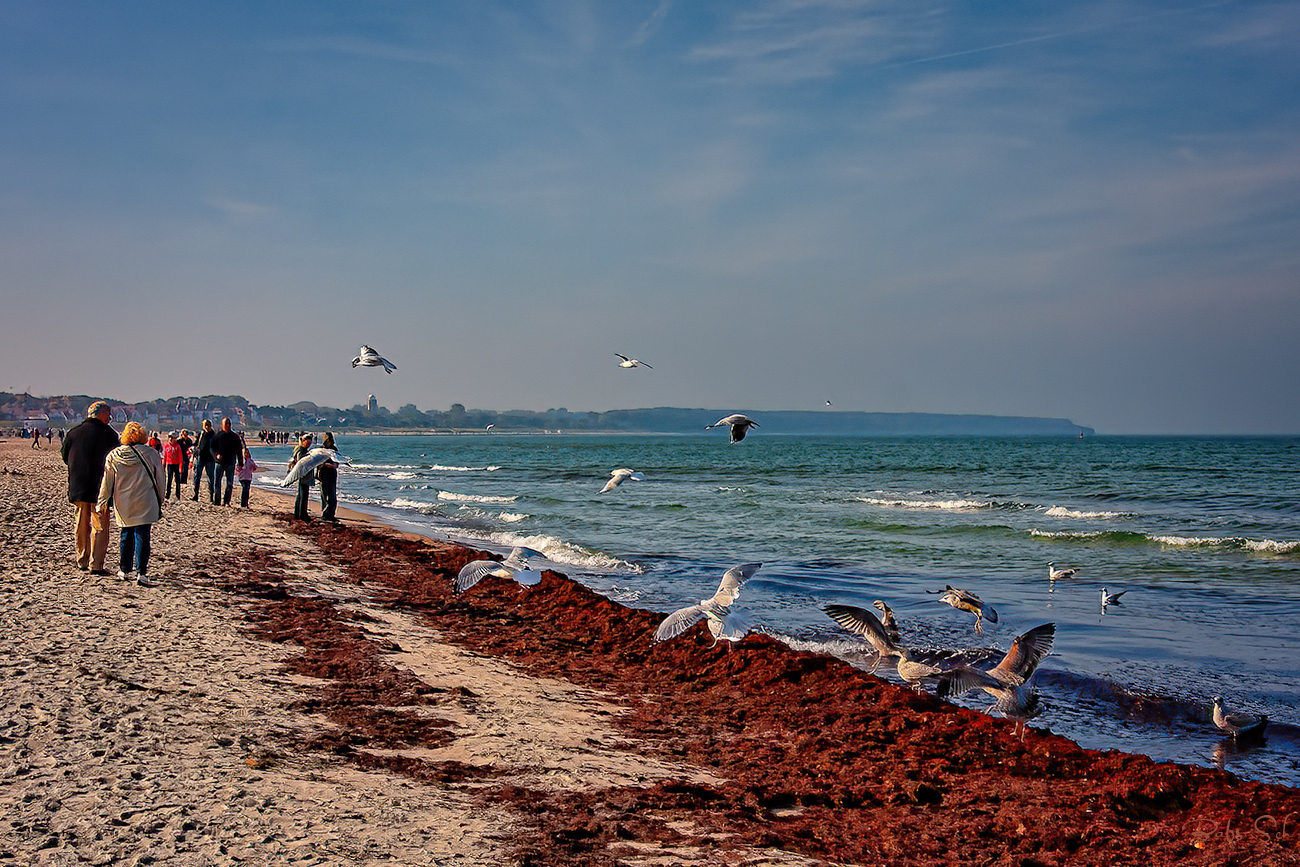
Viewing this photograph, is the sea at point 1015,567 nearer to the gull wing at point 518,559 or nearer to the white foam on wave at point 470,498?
the white foam on wave at point 470,498

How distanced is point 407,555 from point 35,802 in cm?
1152

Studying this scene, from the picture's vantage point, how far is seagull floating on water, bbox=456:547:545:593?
902 cm

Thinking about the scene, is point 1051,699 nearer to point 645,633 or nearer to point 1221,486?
point 645,633

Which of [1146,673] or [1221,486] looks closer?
[1146,673]

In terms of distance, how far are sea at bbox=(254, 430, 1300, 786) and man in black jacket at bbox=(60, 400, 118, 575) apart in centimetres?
669

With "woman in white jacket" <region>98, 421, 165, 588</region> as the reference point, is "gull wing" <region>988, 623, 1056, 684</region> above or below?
below

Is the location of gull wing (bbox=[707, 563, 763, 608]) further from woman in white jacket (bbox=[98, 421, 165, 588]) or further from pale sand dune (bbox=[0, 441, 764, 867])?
woman in white jacket (bbox=[98, 421, 165, 588])

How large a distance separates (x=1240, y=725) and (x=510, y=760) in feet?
19.1

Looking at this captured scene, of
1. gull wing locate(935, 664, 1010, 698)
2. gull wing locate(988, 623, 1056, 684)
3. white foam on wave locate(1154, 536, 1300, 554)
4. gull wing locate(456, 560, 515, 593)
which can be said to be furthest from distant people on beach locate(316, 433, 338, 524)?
white foam on wave locate(1154, 536, 1300, 554)

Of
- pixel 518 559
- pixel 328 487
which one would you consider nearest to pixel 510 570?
pixel 518 559

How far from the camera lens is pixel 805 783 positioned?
19.0 feet

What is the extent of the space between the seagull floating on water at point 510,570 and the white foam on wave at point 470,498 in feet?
70.3

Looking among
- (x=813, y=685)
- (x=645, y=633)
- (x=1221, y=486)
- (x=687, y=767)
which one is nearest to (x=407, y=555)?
(x=645, y=633)

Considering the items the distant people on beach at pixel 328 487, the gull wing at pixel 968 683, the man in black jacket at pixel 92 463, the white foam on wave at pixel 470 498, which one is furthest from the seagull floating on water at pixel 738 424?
the white foam on wave at pixel 470 498
